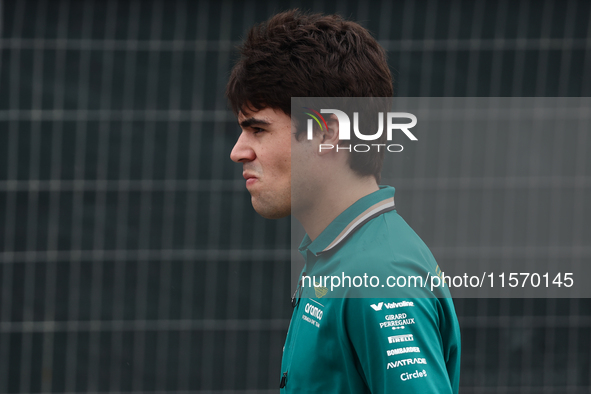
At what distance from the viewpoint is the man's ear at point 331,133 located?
141cm

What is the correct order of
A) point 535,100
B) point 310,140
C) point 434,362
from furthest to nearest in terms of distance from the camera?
point 535,100
point 310,140
point 434,362

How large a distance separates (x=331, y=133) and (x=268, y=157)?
0.18 metres

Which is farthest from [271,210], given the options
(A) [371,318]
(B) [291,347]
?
(A) [371,318]

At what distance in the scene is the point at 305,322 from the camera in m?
1.32

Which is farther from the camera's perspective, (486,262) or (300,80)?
(486,262)

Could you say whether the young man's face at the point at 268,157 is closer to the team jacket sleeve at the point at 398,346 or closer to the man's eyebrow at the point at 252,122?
the man's eyebrow at the point at 252,122

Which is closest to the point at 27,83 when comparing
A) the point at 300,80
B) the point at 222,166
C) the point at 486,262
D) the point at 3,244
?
the point at 3,244

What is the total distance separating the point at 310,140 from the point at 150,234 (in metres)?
2.16

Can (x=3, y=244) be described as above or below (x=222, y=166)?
below

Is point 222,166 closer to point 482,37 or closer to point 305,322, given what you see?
point 482,37

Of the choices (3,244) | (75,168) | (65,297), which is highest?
(75,168)

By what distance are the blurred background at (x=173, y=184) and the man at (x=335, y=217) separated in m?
1.79

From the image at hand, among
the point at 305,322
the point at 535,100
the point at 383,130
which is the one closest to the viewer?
the point at 305,322

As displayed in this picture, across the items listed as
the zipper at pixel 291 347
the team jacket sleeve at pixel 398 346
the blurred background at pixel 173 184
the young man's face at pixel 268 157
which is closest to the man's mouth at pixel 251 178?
the young man's face at pixel 268 157
